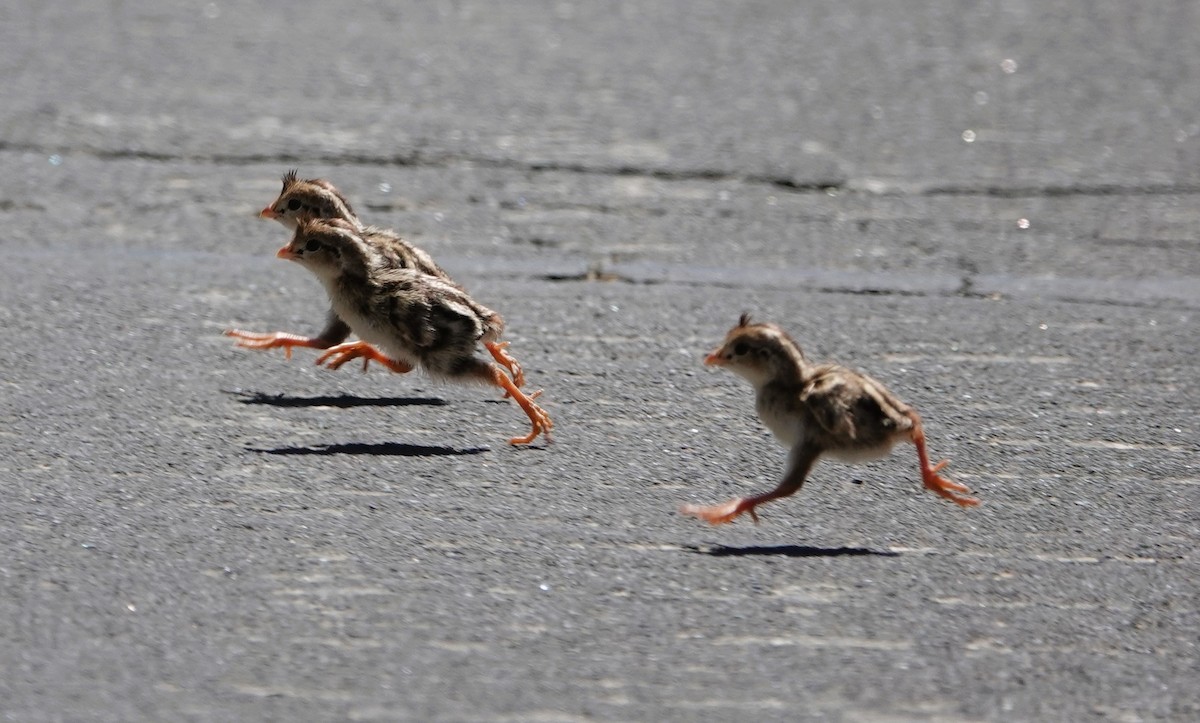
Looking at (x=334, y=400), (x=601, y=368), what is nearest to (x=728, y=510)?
(x=601, y=368)

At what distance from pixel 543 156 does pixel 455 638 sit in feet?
18.2

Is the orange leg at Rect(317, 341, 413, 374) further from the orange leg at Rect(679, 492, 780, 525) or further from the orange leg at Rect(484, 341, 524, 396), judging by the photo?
the orange leg at Rect(679, 492, 780, 525)

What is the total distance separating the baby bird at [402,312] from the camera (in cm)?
628

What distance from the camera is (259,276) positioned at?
8023 millimetres

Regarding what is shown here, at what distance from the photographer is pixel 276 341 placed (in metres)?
6.79

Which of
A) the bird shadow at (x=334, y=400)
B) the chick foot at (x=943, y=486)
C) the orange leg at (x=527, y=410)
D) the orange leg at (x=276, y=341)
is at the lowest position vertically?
the bird shadow at (x=334, y=400)

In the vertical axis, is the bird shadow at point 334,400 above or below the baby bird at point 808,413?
below

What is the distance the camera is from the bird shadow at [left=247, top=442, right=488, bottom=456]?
593cm

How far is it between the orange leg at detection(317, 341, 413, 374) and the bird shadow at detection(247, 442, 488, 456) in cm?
54

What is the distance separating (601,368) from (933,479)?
188cm

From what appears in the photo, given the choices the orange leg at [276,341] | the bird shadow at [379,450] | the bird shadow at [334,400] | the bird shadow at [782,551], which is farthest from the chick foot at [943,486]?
the orange leg at [276,341]

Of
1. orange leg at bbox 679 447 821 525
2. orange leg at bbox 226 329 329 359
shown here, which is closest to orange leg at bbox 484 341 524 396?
orange leg at bbox 226 329 329 359

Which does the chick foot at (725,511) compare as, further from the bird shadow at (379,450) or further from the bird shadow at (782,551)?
the bird shadow at (379,450)

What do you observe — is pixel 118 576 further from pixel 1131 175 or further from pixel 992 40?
pixel 992 40
